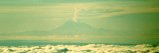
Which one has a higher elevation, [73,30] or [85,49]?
[73,30]

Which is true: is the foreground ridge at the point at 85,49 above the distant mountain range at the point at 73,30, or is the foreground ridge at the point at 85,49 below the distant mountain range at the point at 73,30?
below

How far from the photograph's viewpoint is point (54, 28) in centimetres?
289

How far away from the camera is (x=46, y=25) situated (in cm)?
289

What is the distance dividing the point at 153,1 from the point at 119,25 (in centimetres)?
47

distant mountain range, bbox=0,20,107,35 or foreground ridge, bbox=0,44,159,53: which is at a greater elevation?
distant mountain range, bbox=0,20,107,35

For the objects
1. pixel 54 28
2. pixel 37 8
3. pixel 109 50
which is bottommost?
pixel 109 50

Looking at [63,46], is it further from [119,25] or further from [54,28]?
[119,25]

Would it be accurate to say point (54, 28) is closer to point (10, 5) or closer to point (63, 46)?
point (63, 46)

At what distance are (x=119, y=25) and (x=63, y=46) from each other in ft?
2.19

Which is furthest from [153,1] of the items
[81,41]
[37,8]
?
[37,8]

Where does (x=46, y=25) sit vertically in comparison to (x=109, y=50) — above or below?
above

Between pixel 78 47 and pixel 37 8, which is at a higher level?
pixel 37 8

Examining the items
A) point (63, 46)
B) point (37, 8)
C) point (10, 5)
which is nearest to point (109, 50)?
point (63, 46)

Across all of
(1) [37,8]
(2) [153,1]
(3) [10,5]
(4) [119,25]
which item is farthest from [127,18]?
(3) [10,5]
